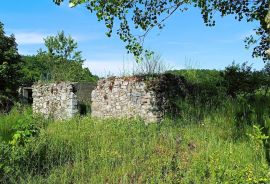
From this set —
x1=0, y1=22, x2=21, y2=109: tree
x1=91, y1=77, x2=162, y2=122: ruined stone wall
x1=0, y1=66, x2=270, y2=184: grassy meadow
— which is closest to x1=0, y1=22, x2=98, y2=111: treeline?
x1=0, y1=22, x2=21, y2=109: tree

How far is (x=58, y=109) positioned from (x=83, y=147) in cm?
1272

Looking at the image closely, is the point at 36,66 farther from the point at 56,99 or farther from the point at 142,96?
the point at 142,96

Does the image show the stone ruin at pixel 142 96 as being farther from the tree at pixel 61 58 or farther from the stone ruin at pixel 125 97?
the tree at pixel 61 58

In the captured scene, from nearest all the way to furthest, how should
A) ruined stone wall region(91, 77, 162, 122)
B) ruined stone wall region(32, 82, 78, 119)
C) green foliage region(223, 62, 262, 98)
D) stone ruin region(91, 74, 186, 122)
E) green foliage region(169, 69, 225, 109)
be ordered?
green foliage region(169, 69, 225, 109) → stone ruin region(91, 74, 186, 122) → ruined stone wall region(91, 77, 162, 122) → green foliage region(223, 62, 262, 98) → ruined stone wall region(32, 82, 78, 119)

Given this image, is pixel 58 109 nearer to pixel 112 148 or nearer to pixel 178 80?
pixel 178 80

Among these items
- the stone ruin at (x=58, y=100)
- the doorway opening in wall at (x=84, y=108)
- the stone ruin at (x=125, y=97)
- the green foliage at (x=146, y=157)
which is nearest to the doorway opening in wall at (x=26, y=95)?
the stone ruin at (x=58, y=100)

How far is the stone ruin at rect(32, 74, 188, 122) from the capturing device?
53.2 ft

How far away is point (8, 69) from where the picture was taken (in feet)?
86.4

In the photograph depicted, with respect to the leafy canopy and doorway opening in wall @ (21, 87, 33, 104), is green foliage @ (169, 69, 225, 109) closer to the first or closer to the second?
the leafy canopy

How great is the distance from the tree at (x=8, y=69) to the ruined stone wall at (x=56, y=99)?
3059 mm

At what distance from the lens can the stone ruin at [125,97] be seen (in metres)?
16.2

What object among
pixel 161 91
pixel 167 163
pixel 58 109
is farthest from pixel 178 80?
pixel 167 163

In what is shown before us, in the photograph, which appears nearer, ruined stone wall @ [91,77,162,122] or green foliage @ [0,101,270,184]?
green foliage @ [0,101,270,184]

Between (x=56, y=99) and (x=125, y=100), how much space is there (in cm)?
563
